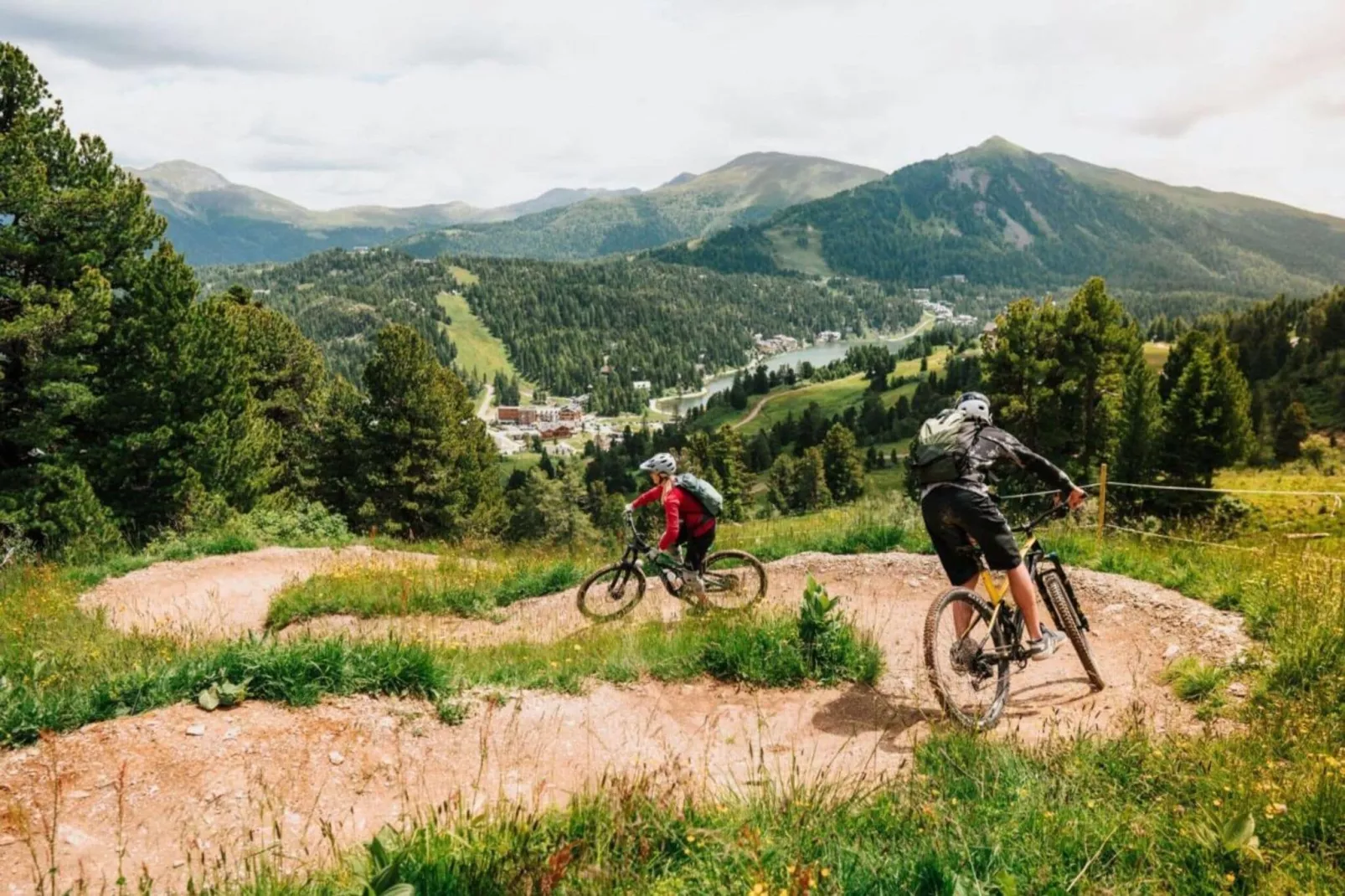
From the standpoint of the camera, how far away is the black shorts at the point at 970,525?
22.2 feet

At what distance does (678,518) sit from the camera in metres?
10.6

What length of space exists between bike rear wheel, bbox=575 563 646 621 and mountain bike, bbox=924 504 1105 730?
16.6ft

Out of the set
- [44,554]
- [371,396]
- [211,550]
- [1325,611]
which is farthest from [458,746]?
[371,396]

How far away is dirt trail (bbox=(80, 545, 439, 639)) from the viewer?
1169 cm

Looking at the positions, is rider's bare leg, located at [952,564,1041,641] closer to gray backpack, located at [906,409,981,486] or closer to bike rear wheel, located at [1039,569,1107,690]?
bike rear wheel, located at [1039,569,1107,690]

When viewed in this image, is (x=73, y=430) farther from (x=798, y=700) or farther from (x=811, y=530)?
(x=798, y=700)

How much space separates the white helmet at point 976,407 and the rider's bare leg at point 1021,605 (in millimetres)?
1489

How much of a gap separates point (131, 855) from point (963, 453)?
6.98 metres

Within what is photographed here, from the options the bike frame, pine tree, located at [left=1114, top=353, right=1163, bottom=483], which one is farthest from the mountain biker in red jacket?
pine tree, located at [left=1114, top=353, right=1163, bottom=483]

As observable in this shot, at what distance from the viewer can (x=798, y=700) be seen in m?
7.37

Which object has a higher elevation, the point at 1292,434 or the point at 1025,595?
the point at 1025,595

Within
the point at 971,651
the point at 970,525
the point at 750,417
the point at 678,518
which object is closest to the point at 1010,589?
the point at 971,651

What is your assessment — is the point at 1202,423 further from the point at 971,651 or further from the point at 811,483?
the point at 971,651

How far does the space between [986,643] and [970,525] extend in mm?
1179
